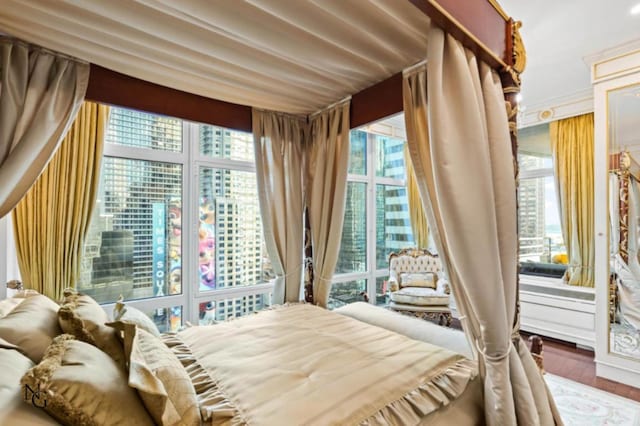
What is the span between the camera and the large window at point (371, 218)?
4488 mm

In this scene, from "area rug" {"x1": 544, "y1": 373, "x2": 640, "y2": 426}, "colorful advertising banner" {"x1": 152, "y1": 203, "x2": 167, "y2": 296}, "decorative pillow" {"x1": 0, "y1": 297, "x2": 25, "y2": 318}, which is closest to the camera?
"decorative pillow" {"x1": 0, "y1": 297, "x2": 25, "y2": 318}

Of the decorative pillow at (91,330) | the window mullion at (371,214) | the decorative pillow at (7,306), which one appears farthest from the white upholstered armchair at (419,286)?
the decorative pillow at (7,306)

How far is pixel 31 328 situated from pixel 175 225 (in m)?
1.86

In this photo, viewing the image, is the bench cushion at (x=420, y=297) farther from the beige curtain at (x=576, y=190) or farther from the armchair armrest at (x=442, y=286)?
the beige curtain at (x=576, y=190)

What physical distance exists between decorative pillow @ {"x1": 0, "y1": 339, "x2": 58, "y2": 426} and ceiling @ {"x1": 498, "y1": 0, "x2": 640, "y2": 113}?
3.08 meters

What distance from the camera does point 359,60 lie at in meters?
1.84

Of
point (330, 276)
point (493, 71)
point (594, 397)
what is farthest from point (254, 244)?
point (594, 397)

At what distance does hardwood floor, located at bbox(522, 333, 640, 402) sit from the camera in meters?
2.48

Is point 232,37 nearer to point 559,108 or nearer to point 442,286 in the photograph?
point 442,286

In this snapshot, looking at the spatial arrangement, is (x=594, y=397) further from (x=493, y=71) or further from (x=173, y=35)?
(x=173, y=35)

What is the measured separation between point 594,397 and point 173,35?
385cm

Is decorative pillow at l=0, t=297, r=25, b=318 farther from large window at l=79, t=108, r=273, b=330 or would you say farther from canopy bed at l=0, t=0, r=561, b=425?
large window at l=79, t=108, r=273, b=330

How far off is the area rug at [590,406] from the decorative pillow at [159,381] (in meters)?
2.53

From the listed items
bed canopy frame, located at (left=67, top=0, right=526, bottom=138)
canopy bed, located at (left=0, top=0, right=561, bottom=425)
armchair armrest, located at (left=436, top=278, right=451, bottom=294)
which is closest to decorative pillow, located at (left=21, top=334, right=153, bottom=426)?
canopy bed, located at (left=0, top=0, right=561, bottom=425)
